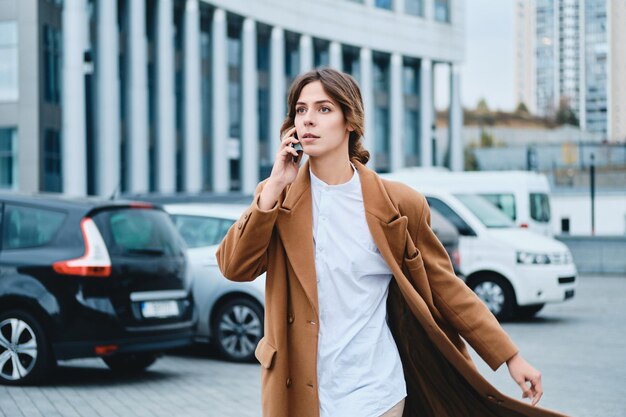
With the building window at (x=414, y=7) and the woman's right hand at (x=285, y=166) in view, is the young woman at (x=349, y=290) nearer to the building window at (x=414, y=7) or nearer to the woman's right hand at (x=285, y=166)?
→ the woman's right hand at (x=285, y=166)

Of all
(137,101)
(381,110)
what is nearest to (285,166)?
(137,101)

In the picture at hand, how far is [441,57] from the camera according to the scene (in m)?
66.6

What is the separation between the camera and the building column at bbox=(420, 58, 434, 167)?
213ft

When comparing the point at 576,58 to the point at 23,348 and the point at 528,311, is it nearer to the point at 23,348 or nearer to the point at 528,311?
the point at 528,311

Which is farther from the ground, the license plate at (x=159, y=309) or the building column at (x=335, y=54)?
the building column at (x=335, y=54)

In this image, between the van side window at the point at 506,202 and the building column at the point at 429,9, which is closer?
the van side window at the point at 506,202

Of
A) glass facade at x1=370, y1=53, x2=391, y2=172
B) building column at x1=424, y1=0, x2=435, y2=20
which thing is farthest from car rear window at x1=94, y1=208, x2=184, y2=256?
building column at x1=424, y1=0, x2=435, y2=20

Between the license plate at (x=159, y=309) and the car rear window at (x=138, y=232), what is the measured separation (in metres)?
0.45

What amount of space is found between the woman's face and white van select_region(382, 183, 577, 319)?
11.7 metres

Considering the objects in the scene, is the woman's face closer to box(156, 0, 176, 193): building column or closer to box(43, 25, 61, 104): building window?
box(43, 25, 61, 104): building window

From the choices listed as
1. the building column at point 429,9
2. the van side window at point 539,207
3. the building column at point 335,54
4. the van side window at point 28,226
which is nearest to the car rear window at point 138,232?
the van side window at point 28,226

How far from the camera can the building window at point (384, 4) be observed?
201 ft

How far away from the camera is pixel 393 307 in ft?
11.0

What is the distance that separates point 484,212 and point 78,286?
8416 millimetres
